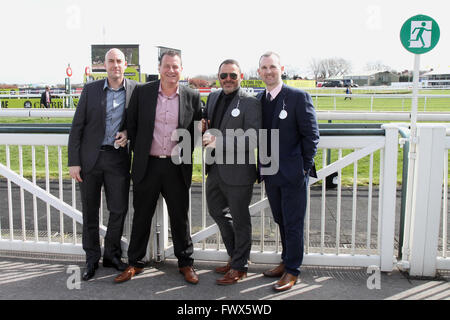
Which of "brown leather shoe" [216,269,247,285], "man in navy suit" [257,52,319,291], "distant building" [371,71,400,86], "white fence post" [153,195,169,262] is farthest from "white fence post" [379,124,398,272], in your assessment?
"distant building" [371,71,400,86]

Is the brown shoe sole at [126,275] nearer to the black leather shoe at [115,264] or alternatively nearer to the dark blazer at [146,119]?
the black leather shoe at [115,264]

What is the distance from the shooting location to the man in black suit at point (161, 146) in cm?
382

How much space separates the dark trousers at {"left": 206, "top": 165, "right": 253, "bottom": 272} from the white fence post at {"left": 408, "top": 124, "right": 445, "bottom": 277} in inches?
59.4

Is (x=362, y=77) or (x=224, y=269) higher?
(x=362, y=77)

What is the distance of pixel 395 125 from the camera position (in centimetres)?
407

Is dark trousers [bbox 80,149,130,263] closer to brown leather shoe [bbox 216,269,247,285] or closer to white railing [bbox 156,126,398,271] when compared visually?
white railing [bbox 156,126,398,271]

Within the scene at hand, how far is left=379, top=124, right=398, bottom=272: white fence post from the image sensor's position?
12.9ft

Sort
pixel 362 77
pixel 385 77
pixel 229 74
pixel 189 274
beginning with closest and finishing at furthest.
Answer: pixel 229 74 < pixel 189 274 < pixel 385 77 < pixel 362 77

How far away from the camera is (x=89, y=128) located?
3936mm

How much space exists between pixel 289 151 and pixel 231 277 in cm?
123

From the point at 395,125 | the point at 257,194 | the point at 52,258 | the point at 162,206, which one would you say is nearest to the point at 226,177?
the point at 162,206

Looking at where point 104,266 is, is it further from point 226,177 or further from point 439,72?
point 439,72

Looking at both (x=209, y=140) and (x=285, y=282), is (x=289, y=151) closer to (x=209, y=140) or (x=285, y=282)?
(x=209, y=140)

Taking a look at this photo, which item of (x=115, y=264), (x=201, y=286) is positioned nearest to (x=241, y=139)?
(x=201, y=286)
